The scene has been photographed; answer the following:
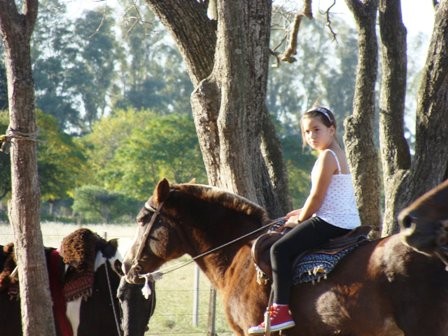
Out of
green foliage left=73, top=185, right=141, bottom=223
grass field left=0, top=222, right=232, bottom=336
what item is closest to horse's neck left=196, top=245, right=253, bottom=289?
grass field left=0, top=222, right=232, bottom=336

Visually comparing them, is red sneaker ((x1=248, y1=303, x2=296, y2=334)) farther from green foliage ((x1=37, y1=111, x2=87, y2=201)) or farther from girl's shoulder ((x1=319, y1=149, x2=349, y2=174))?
green foliage ((x1=37, y1=111, x2=87, y2=201))

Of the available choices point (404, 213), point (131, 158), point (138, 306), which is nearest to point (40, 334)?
point (138, 306)

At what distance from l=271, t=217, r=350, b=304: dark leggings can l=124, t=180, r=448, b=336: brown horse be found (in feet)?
0.50

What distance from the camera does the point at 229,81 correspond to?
8602mm

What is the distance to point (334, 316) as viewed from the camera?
6.46m

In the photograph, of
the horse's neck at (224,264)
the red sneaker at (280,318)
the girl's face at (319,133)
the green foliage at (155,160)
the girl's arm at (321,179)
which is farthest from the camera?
the green foliage at (155,160)

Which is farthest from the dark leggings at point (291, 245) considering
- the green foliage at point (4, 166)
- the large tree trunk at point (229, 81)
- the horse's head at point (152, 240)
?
the green foliage at point (4, 166)

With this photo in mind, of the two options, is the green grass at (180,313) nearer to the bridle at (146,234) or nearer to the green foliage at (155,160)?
the bridle at (146,234)

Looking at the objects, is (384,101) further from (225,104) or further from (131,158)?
(131,158)

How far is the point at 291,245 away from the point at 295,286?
29 cm

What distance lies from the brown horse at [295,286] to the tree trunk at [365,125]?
4093 millimetres

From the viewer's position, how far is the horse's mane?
734 cm

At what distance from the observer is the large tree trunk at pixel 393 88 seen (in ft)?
36.0

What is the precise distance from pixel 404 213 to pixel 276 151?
234 inches
